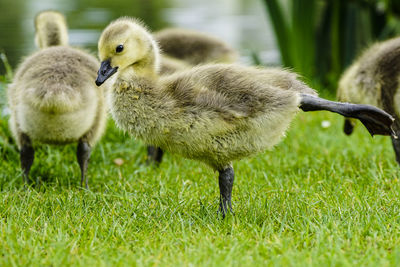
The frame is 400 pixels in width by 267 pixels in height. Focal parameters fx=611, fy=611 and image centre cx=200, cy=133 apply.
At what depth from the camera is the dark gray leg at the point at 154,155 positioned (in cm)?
538

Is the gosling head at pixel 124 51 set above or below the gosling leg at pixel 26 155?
above

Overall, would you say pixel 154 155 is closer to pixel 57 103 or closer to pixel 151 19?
pixel 57 103

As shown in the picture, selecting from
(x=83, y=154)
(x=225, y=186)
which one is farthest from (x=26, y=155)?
(x=225, y=186)

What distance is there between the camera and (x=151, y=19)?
13.9 m

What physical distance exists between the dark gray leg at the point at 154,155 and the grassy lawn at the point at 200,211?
0.20 feet

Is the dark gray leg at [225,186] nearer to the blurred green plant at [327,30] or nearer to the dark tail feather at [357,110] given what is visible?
the dark tail feather at [357,110]

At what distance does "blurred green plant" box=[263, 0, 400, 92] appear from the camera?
7.94 m

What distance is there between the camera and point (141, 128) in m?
3.54

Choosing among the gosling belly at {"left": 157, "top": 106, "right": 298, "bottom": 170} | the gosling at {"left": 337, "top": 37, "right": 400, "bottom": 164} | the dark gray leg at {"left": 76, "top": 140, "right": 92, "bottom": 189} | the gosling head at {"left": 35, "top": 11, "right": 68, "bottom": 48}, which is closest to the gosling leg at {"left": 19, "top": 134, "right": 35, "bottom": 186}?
the dark gray leg at {"left": 76, "top": 140, "right": 92, "bottom": 189}

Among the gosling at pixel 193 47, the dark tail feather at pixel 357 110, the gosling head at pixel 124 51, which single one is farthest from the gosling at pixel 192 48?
the dark tail feather at pixel 357 110

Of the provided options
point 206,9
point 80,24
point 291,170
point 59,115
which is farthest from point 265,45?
point 59,115

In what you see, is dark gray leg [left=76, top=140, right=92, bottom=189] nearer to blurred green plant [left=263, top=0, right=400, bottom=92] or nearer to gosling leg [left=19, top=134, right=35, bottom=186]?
gosling leg [left=19, top=134, right=35, bottom=186]

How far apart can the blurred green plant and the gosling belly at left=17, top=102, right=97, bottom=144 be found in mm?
4225

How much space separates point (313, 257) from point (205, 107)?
1016mm
